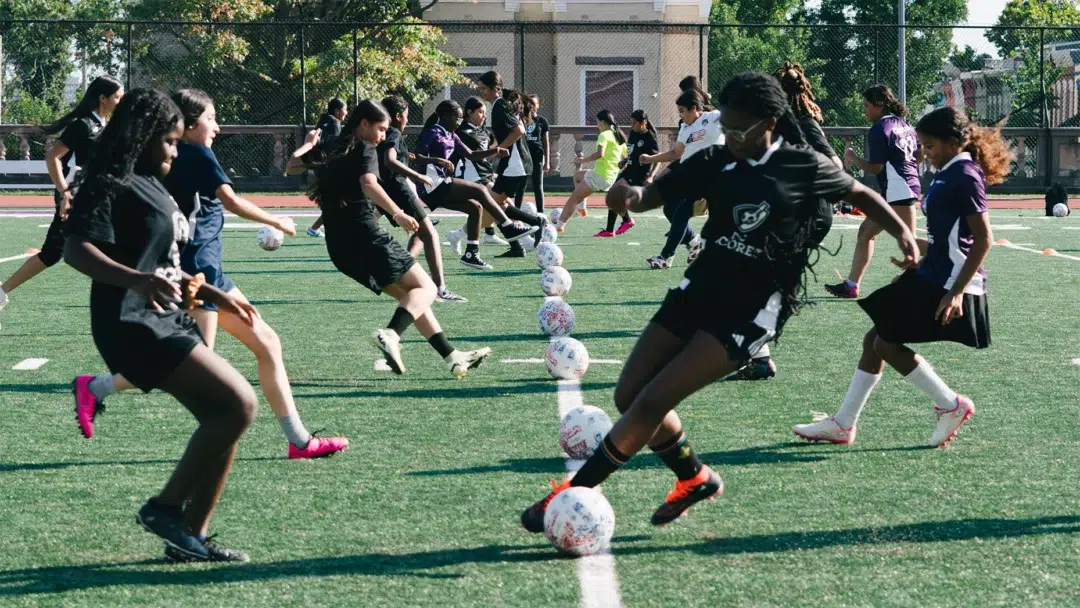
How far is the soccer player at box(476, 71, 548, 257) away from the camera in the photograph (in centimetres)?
1728

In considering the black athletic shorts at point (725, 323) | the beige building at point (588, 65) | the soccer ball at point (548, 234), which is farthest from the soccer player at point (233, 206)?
the beige building at point (588, 65)

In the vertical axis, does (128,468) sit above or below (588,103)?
below

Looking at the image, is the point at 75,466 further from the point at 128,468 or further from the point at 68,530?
the point at 68,530

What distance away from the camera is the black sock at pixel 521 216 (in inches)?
637

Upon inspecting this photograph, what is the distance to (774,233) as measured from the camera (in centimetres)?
516

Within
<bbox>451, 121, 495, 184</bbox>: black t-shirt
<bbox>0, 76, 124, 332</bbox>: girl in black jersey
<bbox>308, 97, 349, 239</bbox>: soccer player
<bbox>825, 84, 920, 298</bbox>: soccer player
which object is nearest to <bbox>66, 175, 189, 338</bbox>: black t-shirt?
<bbox>0, 76, 124, 332</bbox>: girl in black jersey

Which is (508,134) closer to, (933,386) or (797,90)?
(797,90)

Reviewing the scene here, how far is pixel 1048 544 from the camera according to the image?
17.4 feet

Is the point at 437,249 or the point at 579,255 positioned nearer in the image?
the point at 437,249

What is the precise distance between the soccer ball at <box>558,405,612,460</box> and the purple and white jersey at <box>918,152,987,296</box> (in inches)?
67.7

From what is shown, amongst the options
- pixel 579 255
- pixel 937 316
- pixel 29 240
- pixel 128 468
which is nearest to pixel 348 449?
pixel 128 468

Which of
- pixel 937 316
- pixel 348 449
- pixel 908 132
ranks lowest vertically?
pixel 348 449

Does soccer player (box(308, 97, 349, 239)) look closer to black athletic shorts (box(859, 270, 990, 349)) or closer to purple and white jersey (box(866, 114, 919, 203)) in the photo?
purple and white jersey (box(866, 114, 919, 203))

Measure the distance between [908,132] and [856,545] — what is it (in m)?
8.28
